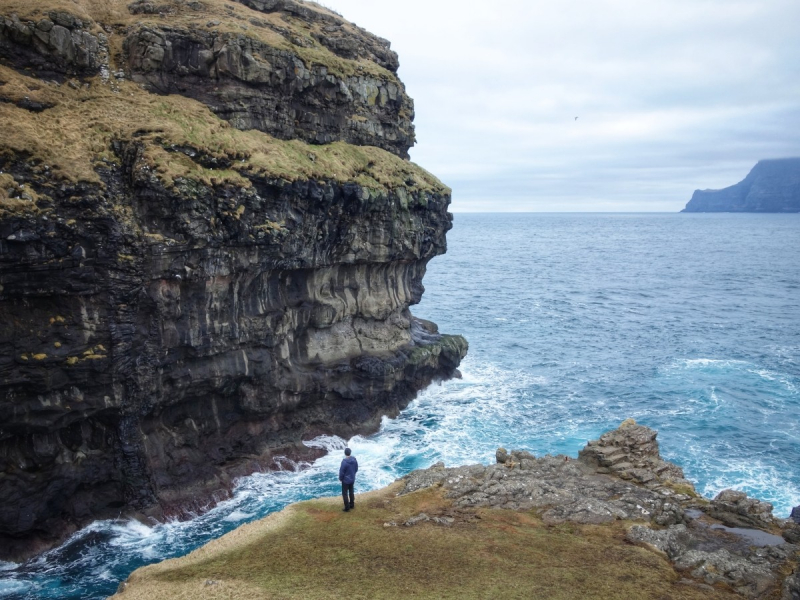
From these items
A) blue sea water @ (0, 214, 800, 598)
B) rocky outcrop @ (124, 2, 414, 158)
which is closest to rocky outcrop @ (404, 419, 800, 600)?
blue sea water @ (0, 214, 800, 598)

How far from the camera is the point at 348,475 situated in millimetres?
28281

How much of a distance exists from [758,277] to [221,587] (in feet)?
413

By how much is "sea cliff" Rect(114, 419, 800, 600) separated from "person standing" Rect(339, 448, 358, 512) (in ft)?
1.78

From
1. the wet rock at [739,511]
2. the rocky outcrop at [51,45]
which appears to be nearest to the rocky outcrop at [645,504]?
the wet rock at [739,511]

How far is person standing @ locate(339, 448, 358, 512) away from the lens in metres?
28.0

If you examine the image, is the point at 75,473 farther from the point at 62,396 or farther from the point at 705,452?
the point at 705,452

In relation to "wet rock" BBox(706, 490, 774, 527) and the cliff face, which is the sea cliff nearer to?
"wet rock" BBox(706, 490, 774, 527)

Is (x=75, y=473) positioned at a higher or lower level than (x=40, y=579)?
higher

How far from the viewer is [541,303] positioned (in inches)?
3964

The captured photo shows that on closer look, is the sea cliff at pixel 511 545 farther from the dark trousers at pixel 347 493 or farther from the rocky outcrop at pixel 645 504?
A: the dark trousers at pixel 347 493

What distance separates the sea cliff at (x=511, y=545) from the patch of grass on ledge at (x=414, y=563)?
68mm

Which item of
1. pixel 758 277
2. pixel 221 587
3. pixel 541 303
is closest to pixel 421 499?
pixel 221 587

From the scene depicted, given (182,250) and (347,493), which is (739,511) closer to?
(347,493)

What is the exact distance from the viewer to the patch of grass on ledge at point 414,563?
2175cm
